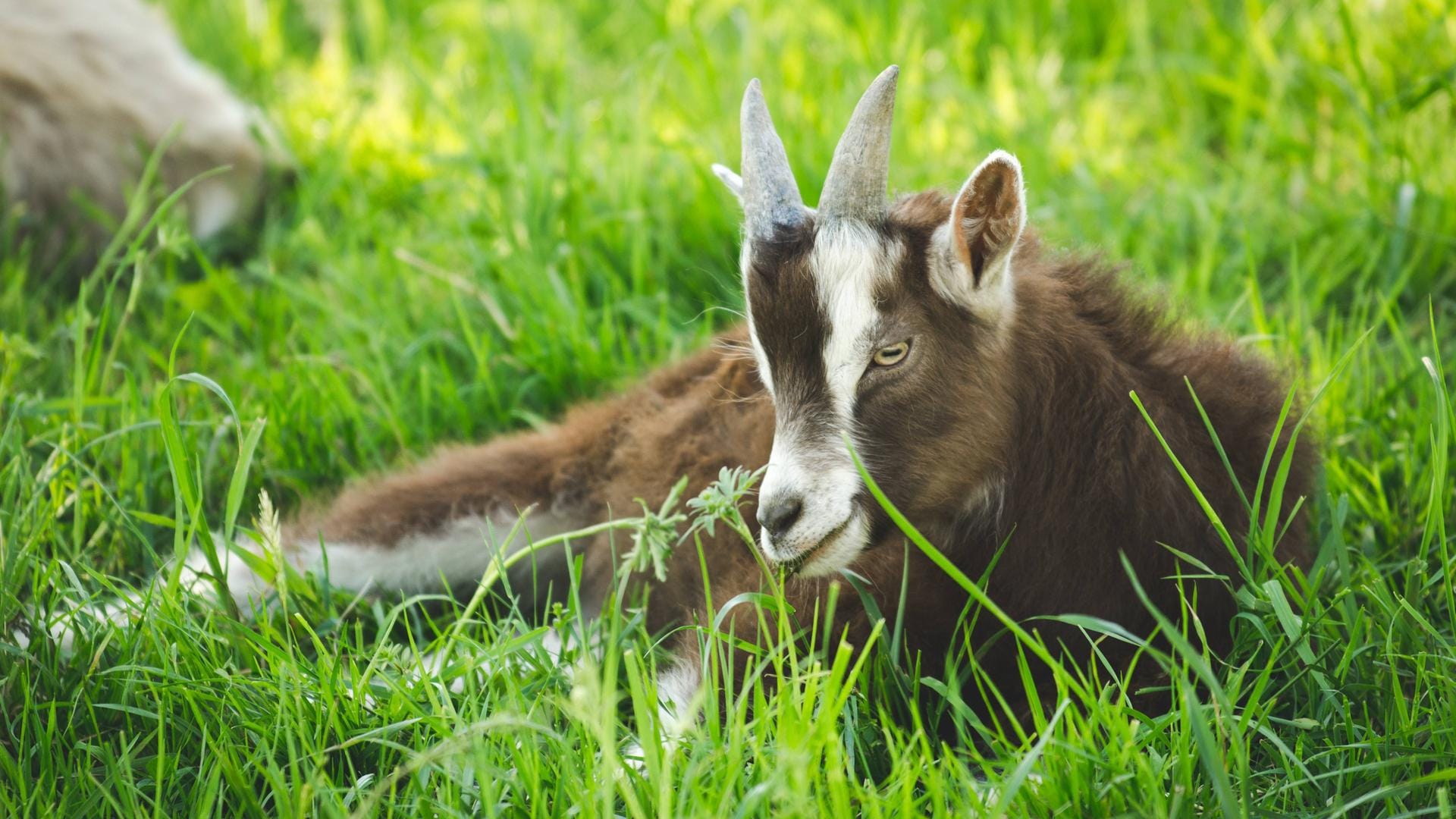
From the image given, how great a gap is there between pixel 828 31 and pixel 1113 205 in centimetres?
152

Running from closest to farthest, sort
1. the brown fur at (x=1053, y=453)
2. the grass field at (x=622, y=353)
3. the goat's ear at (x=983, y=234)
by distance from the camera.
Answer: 1. the grass field at (x=622, y=353)
2. the goat's ear at (x=983, y=234)
3. the brown fur at (x=1053, y=453)

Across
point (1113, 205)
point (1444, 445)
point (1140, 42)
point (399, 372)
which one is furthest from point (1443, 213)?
point (399, 372)

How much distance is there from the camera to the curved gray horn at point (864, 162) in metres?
2.37

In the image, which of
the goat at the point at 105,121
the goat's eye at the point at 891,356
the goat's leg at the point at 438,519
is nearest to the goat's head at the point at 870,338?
the goat's eye at the point at 891,356

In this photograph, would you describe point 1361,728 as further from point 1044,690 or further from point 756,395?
point 756,395

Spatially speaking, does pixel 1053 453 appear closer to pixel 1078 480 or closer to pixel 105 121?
pixel 1078 480

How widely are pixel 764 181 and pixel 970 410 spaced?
577 mm

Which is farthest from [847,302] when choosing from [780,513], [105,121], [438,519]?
[105,121]

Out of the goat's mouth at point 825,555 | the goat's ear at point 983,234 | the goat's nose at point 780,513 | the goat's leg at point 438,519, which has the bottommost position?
the goat's leg at point 438,519

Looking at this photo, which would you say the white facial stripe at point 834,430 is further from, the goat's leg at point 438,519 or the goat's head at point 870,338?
the goat's leg at point 438,519

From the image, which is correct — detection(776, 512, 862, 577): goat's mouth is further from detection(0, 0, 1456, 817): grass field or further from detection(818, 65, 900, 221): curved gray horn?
detection(818, 65, 900, 221): curved gray horn

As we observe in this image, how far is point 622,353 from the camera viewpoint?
4.01 metres

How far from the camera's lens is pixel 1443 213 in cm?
399

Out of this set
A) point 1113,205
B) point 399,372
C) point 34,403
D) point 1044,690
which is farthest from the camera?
point 1113,205
